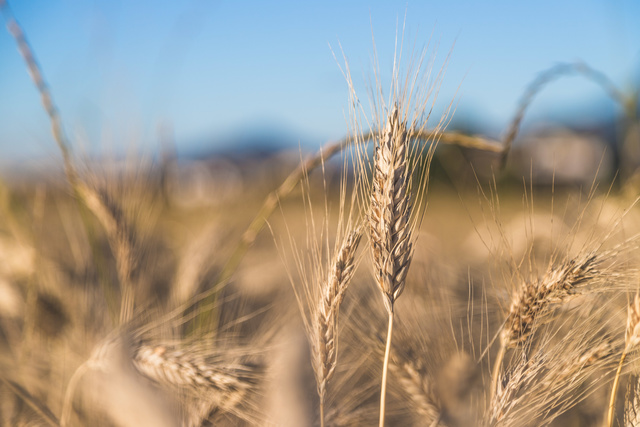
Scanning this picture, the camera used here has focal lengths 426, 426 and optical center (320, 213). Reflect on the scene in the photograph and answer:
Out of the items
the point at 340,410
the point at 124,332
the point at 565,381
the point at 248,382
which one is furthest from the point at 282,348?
the point at 565,381

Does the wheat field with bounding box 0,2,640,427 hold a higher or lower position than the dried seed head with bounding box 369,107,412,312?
lower

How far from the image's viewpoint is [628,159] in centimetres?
148

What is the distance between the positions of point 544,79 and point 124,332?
48.1 inches

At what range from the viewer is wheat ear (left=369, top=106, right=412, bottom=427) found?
71 centimetres

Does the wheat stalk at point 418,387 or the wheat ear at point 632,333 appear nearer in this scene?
the wheat ear at point 632,333

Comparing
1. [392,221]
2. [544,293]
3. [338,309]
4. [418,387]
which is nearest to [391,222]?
[392,221]

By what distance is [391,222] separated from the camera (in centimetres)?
72

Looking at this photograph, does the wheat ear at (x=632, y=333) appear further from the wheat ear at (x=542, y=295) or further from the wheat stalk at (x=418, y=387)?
the wheat stalk at (x=418, y=387)

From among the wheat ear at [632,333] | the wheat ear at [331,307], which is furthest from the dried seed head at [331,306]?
the wheat ear at [632,333]

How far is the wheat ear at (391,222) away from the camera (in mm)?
706

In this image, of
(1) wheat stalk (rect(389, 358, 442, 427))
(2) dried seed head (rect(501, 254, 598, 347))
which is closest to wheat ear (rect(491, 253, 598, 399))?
(2) dried seed head (rect(501, 254, 598, 347))

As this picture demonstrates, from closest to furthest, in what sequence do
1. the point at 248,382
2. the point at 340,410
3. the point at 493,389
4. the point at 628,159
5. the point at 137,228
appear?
1. the point at 493,389
2. the point at 248,382
3. the point at 340,410
4. the point at 137,228
5. the point at 628,159

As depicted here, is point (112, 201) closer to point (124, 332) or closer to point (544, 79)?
point (124, 332)

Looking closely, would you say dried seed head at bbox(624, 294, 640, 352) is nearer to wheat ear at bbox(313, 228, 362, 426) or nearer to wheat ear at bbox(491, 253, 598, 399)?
wheat ear at bbox(491, 253, 598, 399)
